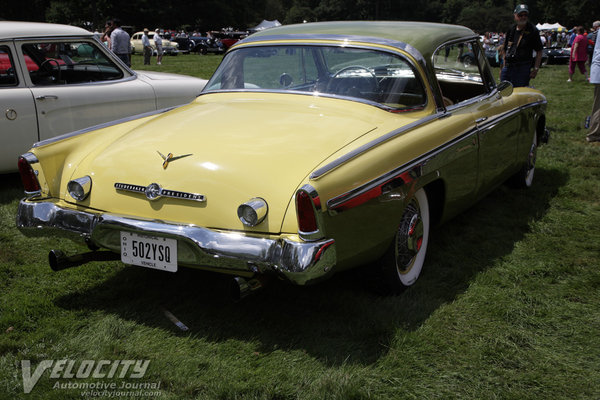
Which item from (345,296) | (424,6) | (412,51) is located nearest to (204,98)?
(412,51)

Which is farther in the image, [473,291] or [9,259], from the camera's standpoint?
[9,259]

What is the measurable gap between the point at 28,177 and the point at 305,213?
1.87m

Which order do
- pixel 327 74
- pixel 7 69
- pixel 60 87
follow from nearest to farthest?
1. pixel 327 74
2. pixel 7 69
3. pixel 60 87

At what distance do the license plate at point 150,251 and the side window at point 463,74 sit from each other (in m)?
2.74

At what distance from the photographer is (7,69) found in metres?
5.89

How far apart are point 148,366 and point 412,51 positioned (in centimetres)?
257

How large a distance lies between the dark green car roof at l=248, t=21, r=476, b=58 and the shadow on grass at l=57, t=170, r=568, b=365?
1462 millimetres

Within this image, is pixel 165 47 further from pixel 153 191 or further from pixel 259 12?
pixel 259 12

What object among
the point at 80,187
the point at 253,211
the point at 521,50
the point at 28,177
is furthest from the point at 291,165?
the point at 521,50

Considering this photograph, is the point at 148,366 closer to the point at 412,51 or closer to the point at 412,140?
the point at 412,140

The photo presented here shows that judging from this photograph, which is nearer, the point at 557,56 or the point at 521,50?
the point at 521,50

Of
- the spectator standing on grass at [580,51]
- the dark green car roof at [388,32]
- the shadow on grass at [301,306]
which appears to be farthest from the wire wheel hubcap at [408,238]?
the spectator standing on grass at [580,51]

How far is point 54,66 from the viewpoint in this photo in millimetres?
6246

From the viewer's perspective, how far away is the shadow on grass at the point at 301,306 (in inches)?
129
